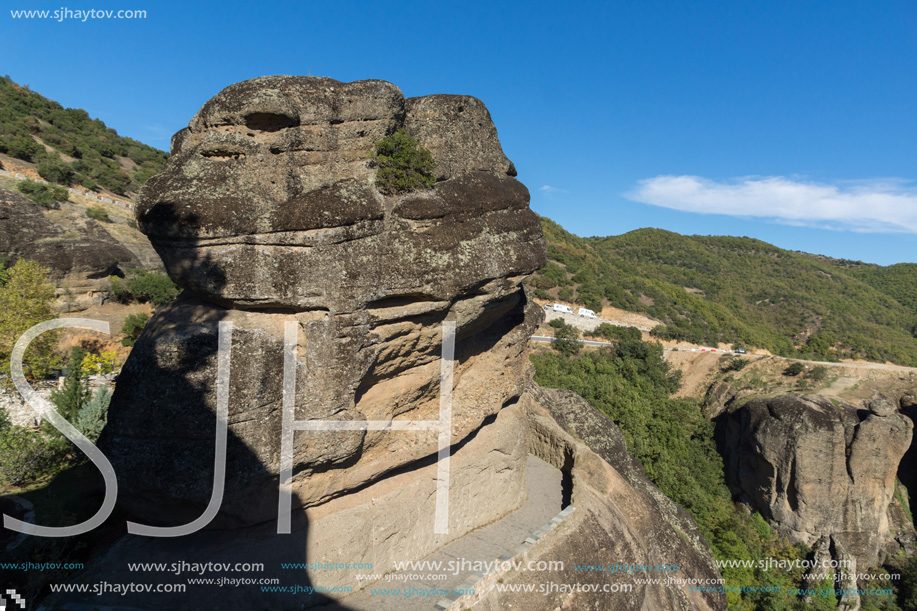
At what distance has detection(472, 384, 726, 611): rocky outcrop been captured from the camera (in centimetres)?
853

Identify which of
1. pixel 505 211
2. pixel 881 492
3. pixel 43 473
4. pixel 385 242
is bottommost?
pixel 881 492

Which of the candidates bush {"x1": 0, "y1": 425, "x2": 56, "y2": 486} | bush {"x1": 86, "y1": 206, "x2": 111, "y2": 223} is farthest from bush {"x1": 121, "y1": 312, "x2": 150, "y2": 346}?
bush {"x1": 86, "y1": 206, "x2": 111, "y2": 223}

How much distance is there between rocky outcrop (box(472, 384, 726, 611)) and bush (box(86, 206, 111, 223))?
35.0m

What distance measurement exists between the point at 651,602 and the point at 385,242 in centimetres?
997

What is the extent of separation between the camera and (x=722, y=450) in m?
26.5

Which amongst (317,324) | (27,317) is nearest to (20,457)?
(27,317)

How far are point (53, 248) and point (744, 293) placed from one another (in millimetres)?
76311

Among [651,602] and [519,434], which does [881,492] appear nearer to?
[651,602]

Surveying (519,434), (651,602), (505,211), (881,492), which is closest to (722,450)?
(881,492)

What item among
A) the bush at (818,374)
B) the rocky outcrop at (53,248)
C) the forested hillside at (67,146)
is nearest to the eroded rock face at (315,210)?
the rocky outcrop at (53,248)

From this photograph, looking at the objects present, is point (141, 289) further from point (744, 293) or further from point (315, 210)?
point (744, 293)

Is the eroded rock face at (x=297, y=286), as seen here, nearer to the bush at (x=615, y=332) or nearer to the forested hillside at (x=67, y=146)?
the bush at (x=615, y=332)

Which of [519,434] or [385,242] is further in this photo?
[519,434]

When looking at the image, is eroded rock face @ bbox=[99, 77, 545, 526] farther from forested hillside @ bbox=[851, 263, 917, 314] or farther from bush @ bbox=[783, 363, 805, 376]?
forested hillside @ bbox=[851, 263, 917, 314]
